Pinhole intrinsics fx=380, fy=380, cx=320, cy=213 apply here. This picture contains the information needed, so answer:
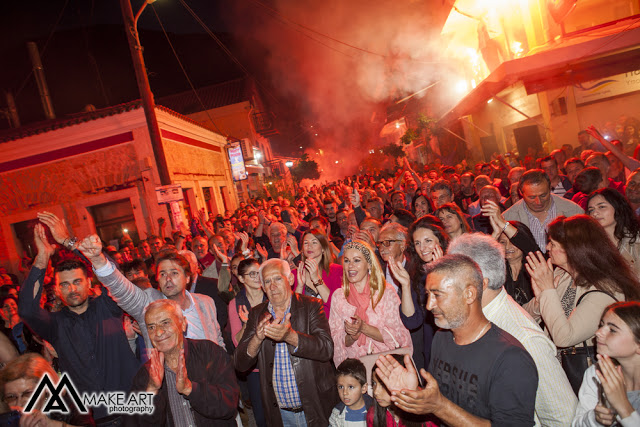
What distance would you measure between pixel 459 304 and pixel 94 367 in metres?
3.21

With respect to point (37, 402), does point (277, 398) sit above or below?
below

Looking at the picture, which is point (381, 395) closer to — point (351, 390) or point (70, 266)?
point (351, 390)

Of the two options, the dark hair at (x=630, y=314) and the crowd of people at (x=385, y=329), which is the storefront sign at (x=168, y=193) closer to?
the crowd of people at (x=385, y=329)

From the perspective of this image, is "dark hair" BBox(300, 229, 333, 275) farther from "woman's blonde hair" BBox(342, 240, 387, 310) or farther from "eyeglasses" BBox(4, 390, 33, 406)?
"eyeglasses" BBox(4, 390, 33, 406)

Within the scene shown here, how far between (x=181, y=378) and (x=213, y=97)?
3364 cm

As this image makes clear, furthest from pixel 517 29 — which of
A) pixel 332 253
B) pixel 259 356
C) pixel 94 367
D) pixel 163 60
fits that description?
pixel 163 60

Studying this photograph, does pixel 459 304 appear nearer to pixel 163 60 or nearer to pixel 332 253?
pixel 332 253

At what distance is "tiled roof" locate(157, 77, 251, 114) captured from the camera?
32.1 m

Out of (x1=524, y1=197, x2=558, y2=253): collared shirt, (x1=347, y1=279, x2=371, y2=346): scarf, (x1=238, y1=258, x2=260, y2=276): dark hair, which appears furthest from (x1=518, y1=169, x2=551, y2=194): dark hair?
(x1=238, y1=258, x2=260, y2=276): dark hair

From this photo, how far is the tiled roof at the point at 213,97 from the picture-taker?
32.1 metres

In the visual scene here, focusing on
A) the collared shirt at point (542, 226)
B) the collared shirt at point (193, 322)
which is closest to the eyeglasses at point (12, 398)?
the collared shirt at point (193, 322)

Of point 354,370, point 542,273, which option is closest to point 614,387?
point 542,273

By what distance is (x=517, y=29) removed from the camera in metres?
13.8

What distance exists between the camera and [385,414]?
274 cm
